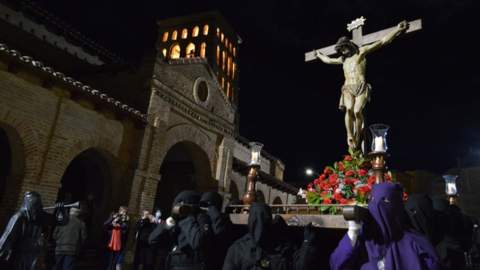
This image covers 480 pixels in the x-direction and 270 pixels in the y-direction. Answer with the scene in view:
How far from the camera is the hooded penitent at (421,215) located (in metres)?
2.85

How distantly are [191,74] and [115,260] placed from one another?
8391 mm

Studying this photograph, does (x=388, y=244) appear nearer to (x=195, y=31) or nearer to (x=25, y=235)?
(x=25, y=235)

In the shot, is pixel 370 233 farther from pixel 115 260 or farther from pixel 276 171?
pixel 276 171

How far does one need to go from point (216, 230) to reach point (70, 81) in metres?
7.21

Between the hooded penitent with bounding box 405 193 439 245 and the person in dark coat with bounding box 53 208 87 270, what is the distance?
5.99 m

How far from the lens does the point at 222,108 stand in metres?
16.2

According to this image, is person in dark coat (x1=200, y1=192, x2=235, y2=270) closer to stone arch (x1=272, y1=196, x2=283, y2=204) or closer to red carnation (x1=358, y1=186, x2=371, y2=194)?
red carnation (x1=358, y1=186, x2=371, y2=194)

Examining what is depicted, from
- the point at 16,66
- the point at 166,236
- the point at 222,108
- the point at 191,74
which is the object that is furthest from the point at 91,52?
the point at 166,236

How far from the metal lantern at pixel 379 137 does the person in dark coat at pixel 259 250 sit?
5.64 feet

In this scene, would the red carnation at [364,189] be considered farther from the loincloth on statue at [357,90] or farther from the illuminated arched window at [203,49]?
the illuminated arched window at [203,49]

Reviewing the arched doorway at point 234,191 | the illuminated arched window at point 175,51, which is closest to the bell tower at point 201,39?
the illuminated arched window at point 175,51


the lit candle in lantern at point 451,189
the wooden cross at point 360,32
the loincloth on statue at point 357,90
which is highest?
the wooden cross at point 360,32

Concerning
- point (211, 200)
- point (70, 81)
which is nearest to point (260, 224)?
point (211, 200)

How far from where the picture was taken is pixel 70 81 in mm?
9117
